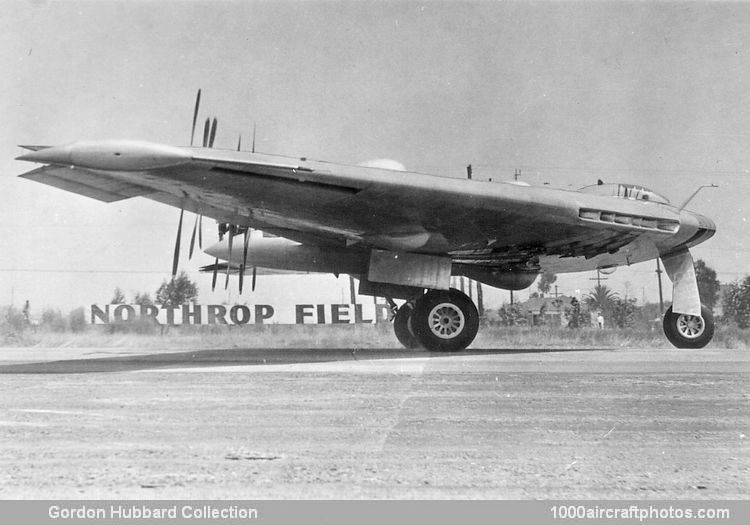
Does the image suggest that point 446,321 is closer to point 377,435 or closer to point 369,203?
point 369,203

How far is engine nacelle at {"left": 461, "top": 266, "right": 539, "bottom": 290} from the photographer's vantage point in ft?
53.2

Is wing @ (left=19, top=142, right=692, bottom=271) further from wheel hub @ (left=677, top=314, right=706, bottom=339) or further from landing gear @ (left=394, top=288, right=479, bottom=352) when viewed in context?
wheel hub @ (left=677, top=314, right=706, bottom=339)

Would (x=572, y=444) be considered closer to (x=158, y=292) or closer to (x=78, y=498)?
(x=78, y=498)

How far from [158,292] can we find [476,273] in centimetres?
5421

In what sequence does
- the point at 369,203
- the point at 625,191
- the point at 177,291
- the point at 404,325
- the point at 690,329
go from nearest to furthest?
the point at 369,203
the point at 625,191
the point at 690,329
the point at 404,325
the point at 177,291

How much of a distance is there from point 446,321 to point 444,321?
0.05 meters

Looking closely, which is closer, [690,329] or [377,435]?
[377,435]

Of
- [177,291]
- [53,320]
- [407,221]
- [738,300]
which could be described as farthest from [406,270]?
[738,300]

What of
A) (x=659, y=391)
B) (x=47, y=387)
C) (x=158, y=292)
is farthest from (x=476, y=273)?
(x=158, y=292)

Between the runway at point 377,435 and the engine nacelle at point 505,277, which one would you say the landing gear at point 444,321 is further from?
the runway at point 377,435

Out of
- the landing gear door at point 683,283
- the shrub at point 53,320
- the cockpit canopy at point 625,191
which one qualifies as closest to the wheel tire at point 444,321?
the cockpit canopy at point 625,191

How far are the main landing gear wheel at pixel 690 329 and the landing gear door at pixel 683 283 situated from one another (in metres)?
0.31

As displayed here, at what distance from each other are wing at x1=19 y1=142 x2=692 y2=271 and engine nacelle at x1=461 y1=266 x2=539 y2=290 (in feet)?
4.51

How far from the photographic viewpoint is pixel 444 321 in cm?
1305
